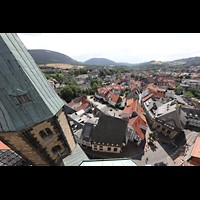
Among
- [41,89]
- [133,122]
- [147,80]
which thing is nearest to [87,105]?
[133,122]

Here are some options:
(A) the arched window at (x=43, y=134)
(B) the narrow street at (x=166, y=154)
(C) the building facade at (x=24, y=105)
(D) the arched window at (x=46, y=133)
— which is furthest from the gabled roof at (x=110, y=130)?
(A) the arched window at (x=43, y=134)

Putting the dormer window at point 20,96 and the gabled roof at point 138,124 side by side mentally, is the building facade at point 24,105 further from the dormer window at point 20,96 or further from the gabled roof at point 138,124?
the gabled roof at point 138,124

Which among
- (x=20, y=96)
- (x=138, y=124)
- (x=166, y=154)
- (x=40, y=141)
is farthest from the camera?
(x=138, y=124)

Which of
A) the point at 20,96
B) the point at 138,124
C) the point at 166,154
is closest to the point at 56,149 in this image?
the point at 20,96

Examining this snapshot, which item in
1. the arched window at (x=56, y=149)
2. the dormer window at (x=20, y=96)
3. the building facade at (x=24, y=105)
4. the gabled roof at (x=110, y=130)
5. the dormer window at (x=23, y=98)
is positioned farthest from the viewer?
the gabled roof at (x=110, y=130)

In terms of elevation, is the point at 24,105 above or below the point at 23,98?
below

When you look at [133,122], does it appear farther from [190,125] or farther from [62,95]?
[62,95]

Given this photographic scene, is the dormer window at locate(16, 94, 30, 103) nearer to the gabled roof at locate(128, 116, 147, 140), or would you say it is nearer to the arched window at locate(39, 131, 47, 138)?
the arched window at locate(39, 131, 47, 138)

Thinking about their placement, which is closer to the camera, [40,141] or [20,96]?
[20,96]

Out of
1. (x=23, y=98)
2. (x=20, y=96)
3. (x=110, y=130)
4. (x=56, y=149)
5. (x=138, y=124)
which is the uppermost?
(x=20, y=96)

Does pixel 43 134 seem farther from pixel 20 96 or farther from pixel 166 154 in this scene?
pixel 166 154
